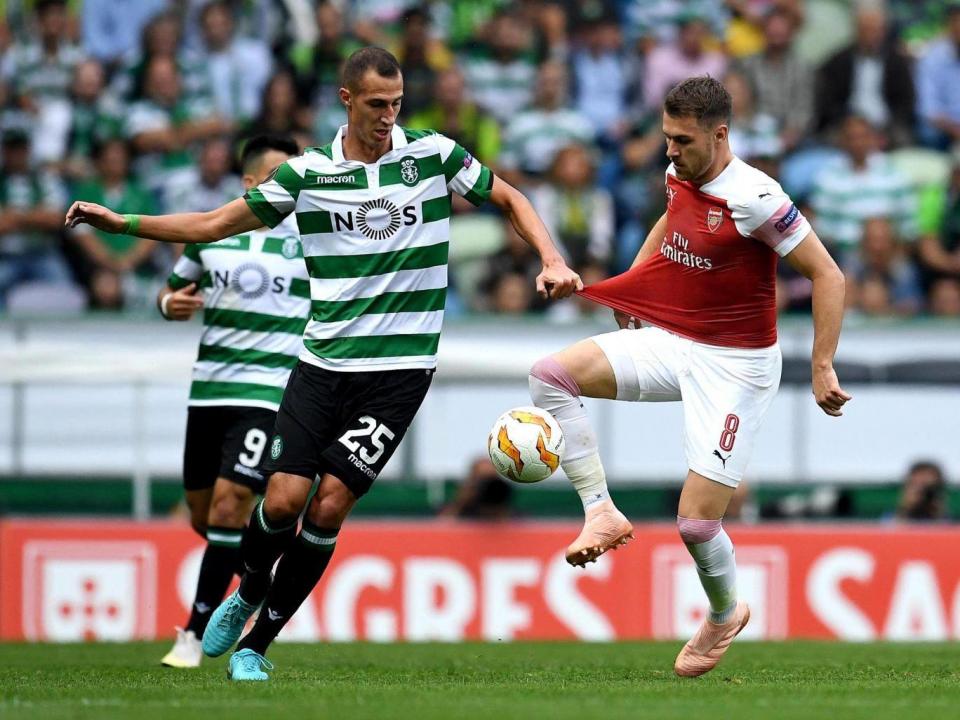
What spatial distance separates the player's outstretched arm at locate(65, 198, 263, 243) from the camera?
8164 millimetres

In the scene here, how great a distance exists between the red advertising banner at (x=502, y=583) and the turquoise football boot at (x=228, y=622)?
5.39 meters

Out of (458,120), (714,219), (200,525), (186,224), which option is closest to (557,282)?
(714,219)

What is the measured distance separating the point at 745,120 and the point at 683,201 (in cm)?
980

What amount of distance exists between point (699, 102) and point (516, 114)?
34.4 feet

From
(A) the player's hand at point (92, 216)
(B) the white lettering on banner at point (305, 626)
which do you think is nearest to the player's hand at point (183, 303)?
(A) the player's hand at point (92, 216)

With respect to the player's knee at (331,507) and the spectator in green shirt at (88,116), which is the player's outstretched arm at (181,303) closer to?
the player's knee at (331,507)

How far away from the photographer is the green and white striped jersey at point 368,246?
827cm

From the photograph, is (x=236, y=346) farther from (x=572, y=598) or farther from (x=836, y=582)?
(x=836, y=582)

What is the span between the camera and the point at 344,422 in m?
8.30

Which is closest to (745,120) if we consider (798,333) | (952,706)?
(798,333)

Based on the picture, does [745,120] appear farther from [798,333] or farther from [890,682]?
[890,682]

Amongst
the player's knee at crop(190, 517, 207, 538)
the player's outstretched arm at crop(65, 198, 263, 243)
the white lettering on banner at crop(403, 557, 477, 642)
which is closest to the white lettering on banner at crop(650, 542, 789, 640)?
the white lettering on banner at crop(403, 557, 477, 642)

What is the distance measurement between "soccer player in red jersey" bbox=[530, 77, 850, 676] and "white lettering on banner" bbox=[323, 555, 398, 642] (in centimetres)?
576

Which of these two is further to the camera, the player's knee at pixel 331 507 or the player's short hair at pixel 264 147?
the player's short hair at pixel 264 147
